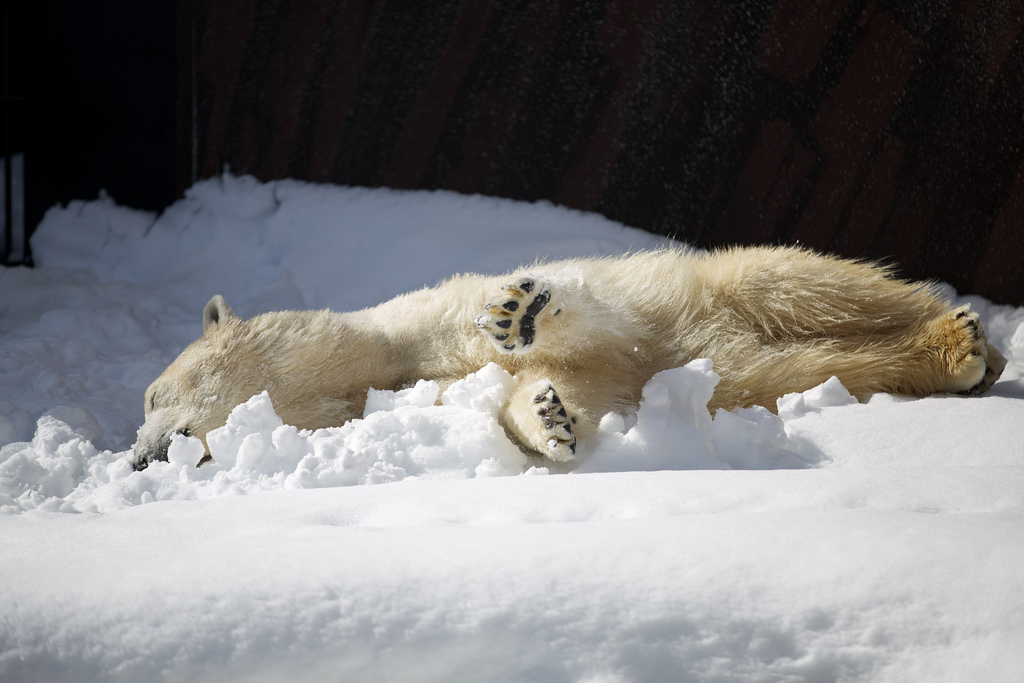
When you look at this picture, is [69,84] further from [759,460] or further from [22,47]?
[759,460]

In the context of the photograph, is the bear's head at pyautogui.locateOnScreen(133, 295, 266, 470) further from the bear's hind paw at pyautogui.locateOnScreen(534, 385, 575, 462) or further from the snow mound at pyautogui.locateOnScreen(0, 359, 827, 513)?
the bear's hind paw at pyautogui.locateOnScreen(534, 385, 575, 462)

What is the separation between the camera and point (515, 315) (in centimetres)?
236

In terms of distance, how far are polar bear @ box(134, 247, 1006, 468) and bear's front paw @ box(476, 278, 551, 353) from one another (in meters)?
0.11

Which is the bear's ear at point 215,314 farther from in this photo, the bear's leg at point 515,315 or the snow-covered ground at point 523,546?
the bear's leg at point 515,315

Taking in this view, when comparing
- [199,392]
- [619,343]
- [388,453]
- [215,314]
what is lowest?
[199,392]

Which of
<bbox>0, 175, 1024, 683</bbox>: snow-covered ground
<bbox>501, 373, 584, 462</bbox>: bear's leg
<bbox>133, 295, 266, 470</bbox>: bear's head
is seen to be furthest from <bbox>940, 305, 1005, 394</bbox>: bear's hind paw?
<bbox>133, 295, 266, 470</bbox>: bear's head

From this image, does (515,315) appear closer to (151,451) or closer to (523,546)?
(523,546)

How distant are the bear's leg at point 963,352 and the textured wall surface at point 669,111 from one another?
0.92 meters

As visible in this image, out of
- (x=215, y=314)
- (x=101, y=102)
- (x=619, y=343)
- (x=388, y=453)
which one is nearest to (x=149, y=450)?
(x=215, y=314)

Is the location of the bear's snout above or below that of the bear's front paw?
below

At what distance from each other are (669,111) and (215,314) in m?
2.73

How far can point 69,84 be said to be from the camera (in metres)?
5.55

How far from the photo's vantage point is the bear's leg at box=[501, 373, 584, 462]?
220cm

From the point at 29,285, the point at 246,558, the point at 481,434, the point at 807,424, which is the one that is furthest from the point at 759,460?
the point at 29,285
